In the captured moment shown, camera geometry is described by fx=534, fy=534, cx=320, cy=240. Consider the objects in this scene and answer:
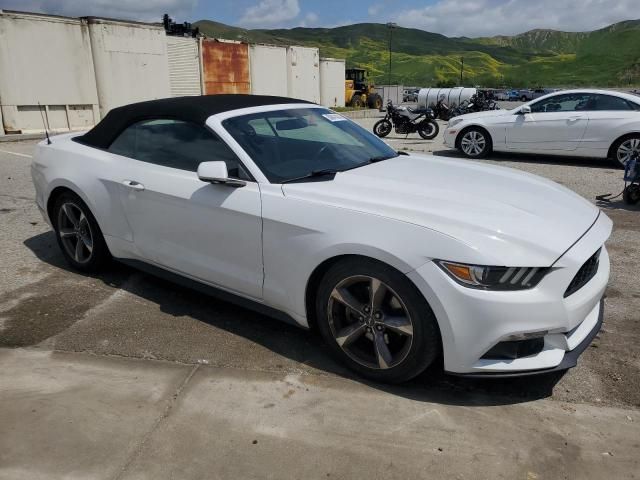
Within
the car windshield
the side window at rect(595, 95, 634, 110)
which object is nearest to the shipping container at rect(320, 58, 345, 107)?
the side window at rect(595, 95, 634, 110)

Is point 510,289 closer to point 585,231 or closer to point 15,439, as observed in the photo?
point 585,231

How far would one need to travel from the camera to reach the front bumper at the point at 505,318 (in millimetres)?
2436

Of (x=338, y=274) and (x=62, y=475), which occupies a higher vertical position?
(x=338, y=274)

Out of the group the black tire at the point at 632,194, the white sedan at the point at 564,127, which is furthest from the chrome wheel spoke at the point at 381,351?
the white sedan at the point at 564,127

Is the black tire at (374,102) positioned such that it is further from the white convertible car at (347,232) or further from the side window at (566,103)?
the white convertible car at (347,232)

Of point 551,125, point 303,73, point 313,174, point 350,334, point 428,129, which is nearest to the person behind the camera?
point 350,334

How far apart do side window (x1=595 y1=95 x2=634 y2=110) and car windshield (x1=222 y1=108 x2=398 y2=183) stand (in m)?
7.34

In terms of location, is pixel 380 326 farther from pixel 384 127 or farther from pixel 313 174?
pixel 384 127

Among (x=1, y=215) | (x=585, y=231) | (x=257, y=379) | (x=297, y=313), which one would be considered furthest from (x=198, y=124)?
(x=1, y=215)

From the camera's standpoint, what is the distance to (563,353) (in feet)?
8.42

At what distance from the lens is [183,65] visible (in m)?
20.8

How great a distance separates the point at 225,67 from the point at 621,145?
58.0 feet

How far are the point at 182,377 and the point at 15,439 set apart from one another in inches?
33.2

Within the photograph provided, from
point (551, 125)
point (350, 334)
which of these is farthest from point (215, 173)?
point (551, 125)
